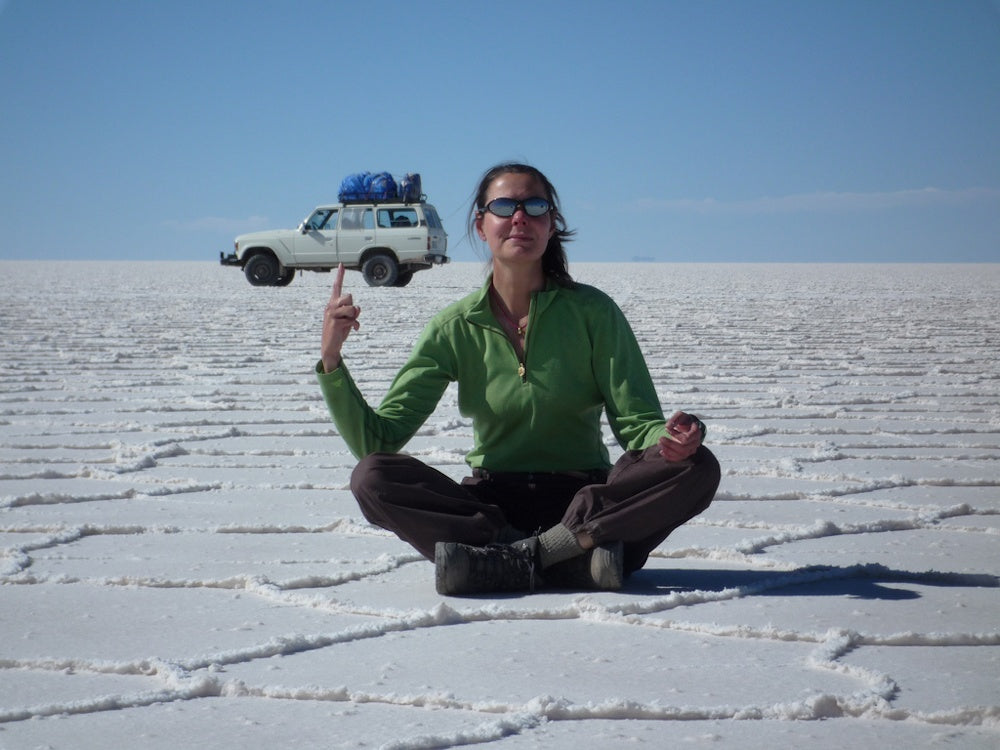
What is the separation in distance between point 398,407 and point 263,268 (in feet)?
58.1

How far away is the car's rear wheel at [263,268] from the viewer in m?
20.1

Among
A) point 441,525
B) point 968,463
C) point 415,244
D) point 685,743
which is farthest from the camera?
point 415,244

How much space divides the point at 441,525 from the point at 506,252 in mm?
591

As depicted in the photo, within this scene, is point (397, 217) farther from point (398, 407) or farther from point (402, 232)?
point (398, 407)

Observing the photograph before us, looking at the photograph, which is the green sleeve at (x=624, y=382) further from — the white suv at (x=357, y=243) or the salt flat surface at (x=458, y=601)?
the white suv at (x=357, y=243)

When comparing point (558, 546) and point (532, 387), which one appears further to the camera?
point (532, 387)

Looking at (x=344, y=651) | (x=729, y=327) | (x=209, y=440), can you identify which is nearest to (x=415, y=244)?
(x=729, y=327)

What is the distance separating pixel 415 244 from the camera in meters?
19.4

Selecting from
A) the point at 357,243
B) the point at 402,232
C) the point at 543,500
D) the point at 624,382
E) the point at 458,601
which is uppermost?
the point at 402,232

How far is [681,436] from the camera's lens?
8.16ft

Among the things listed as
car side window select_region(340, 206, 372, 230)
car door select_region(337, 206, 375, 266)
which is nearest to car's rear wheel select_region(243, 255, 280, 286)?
car door select_region(337, 206, 375, 266)

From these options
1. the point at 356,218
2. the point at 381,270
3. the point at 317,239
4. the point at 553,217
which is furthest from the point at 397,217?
the point at 553,217

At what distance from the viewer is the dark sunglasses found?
2.77 metres

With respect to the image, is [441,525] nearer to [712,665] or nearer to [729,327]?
[712,665]
